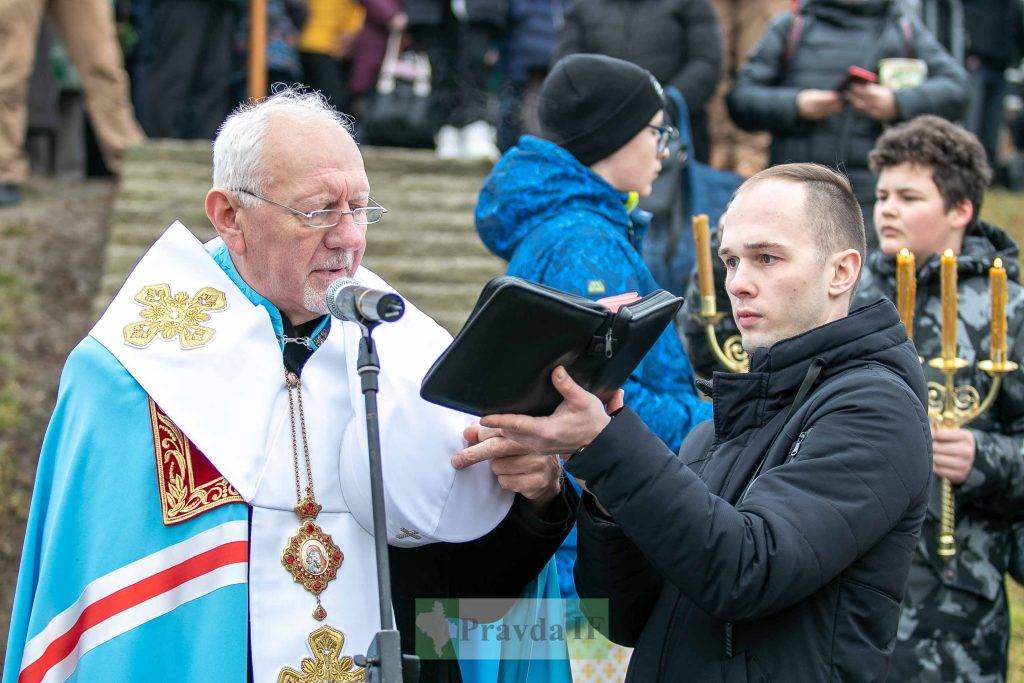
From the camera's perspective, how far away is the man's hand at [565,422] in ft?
8.84

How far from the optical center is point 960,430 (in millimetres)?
4262

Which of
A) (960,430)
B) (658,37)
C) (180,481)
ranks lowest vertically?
(960,430)

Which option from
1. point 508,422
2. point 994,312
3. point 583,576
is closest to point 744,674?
point 583,576

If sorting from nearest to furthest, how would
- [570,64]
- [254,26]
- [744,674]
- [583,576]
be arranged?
[744,674] → [583,576] → [570,64] → [254,26]

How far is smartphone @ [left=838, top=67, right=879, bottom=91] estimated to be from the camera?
6.65m

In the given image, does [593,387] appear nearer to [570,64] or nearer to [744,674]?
[744,674]

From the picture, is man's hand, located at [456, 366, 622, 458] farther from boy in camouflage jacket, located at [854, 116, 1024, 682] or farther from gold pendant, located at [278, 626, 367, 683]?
boy in camouflage jacket, located at [854, 116, 1024, 682]

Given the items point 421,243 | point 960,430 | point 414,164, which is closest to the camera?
point 960,430

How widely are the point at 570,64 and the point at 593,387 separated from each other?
228 centimetres

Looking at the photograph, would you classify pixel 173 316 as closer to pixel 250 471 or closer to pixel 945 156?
pixel 250 471

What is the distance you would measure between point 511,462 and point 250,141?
3.21 ft

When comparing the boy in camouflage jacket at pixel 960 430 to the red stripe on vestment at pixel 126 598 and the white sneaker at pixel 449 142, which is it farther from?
the white sneaker at pixel 449 142

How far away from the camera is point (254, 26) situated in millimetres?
9898

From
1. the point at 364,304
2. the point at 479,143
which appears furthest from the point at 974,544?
the point at 479,143
